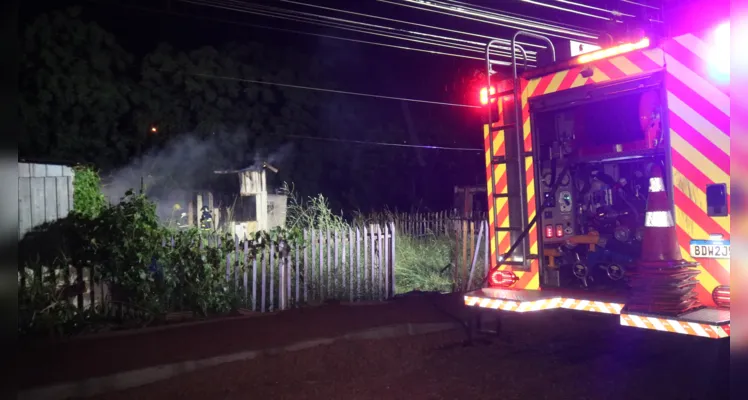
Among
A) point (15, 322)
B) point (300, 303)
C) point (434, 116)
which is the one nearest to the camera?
point (15, 322)

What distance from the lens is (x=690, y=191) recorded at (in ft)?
15.5

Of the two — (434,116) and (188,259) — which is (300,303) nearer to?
(188,259)

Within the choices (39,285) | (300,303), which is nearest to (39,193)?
(39,285)

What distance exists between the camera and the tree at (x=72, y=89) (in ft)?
46.5

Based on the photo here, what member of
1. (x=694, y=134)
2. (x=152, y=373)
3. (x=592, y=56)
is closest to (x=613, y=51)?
(x=592, y=56)

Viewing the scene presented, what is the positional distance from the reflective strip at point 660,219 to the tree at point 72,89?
13.7 metres

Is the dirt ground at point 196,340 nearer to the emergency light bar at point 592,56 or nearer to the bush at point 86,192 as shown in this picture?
the emergency light bar at point 592,56

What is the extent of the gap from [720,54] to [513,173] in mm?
2323

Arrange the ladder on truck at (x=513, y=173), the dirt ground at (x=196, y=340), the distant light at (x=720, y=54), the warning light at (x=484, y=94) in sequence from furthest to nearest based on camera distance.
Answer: the warning light at (x=484, y=94) → the ladder on truck at (x=513, y=173) → the dirt ground at (x=196, y=340) → the distant light at (x=720, y=54)

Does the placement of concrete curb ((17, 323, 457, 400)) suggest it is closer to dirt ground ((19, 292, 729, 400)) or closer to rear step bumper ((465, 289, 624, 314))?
dirt ground ((19, 292, 729, 400))

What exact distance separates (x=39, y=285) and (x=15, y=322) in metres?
6.46

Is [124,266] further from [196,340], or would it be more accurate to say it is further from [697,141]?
[697,141]

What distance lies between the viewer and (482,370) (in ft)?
19.5

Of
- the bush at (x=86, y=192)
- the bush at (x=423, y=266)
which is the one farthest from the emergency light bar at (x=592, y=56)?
the bush at (x=86, y=192)
